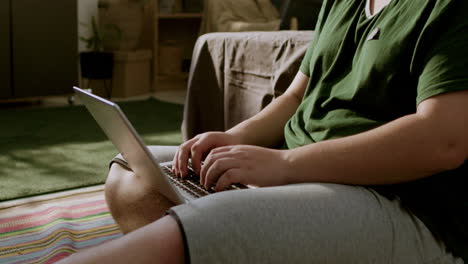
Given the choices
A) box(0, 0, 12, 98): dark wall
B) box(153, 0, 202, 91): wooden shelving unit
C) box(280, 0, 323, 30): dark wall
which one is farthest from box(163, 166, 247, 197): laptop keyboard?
box(153, 0, 202, 91): wooden shelving unit

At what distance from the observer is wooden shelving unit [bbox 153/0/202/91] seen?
4.88 m

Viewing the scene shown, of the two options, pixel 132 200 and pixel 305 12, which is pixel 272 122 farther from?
pixel 305 12

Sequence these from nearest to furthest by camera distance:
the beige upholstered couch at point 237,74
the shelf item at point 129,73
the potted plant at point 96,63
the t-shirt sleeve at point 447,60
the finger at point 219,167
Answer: the t-shirt sleeve at point 447,60
the finger at point 219,167
the beige upholstered couch at point 237,74
the potted plant at point 96,63
the shelf item at point 129,73

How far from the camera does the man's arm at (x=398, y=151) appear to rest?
0.75 m

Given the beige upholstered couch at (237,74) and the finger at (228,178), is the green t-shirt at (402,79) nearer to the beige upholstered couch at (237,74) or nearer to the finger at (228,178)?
the finger at (228,178)

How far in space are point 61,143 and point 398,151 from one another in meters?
2.27

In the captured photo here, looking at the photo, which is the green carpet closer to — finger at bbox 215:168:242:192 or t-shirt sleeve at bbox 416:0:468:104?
finger at bbox 215:168:242:192

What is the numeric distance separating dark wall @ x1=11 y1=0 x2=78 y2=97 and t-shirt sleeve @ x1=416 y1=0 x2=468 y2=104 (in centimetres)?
337

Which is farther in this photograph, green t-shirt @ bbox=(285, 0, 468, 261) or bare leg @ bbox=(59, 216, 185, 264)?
green t-shirt @ bbox=(285, 0, 468, 261)

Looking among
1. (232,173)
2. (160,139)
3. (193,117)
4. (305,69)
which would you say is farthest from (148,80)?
(232,173)

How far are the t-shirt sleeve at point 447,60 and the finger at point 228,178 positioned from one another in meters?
0.27

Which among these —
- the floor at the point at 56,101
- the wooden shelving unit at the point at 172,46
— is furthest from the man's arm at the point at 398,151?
the wooden shelving unit at the point at 172,46

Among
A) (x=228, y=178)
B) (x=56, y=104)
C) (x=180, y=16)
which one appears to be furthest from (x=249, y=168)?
(x=180, y=16)

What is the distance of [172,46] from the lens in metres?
5.04
